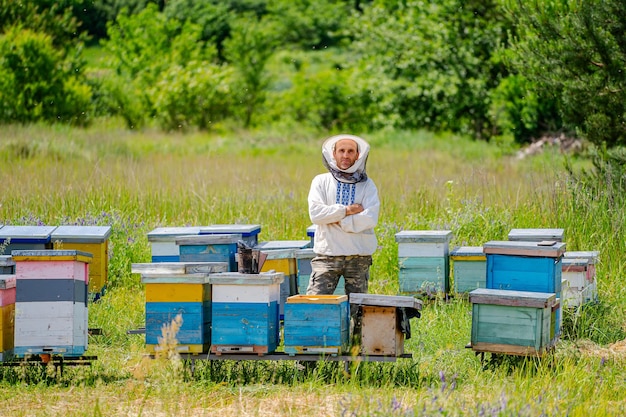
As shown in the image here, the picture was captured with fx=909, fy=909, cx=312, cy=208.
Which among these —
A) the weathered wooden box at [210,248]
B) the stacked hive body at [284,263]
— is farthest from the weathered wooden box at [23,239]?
the stacked hive body at [284,263]

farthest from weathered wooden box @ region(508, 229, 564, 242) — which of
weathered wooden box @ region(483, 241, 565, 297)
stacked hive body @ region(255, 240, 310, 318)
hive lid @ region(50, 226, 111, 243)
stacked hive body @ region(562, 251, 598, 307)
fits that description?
hive lid @ region(50, 226, 111, 243)

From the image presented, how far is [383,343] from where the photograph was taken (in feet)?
19.7

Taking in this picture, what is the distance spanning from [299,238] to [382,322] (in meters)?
4.88

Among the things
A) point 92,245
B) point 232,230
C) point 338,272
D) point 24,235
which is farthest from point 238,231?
point 24,235

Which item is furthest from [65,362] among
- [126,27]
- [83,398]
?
[126,27]

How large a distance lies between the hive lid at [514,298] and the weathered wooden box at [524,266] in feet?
1.30

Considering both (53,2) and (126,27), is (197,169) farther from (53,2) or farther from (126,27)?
(126,27)

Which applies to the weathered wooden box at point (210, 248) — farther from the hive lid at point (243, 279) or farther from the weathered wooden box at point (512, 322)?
the weathered wooden box at point (512, 322)

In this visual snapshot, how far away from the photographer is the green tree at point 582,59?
10086mm

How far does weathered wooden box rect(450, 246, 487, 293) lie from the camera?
8.21 meters

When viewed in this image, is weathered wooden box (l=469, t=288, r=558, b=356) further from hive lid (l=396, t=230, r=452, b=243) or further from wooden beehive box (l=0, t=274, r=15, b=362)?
wooden beehive box (l=0, t=274, r=15, b=362)

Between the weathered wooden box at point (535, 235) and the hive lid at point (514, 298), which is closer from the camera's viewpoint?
the hive lid at point (514, 298)

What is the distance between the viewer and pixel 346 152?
659 centimetres

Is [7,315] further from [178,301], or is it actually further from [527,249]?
[527,249]
